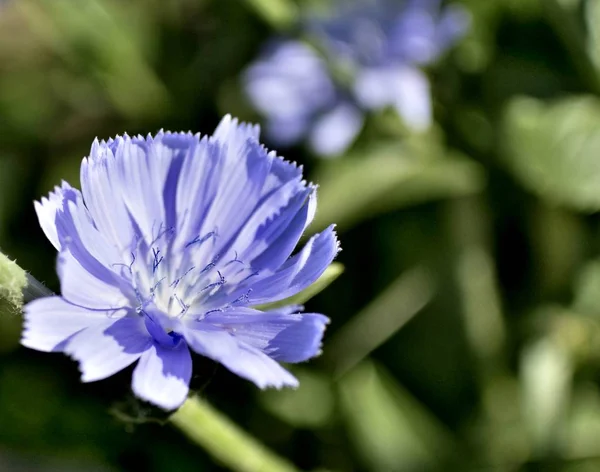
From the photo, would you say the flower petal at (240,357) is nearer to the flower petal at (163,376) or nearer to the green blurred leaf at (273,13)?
the flower petal at (163,376)

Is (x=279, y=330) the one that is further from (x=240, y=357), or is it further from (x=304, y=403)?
(x=304, y=403)

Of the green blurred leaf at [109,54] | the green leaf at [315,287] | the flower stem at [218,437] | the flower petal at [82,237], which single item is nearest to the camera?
the flower petal at [82,237]

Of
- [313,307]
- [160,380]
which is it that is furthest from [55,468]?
[160,380]

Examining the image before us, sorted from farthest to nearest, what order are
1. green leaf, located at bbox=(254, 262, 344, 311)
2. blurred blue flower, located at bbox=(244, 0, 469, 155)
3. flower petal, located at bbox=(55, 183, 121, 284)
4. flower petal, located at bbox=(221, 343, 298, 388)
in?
blurred blue flower, located at bbox=(244, 0, 469, 155)
green leaf, located at bbox=(254, 262, 344, 311)
flower petal, located at bbox=(55, 183, 121, 284)
flower petal, located at bbox=(221, 343, 298, 388)

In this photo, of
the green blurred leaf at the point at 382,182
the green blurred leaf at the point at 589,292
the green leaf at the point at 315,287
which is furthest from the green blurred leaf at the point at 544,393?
the green leaf at the point at 315,287

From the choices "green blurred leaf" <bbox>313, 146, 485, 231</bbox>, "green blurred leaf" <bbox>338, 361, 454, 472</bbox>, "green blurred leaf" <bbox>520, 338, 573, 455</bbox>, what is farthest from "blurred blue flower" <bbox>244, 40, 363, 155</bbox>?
"green blurred leaf" <bbox>520, 338, 573, 455</bbox>

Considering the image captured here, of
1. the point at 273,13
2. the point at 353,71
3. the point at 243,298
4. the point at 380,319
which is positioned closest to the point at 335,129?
the point at 353,71

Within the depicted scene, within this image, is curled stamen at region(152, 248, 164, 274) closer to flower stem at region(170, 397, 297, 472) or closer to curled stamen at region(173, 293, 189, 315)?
curled stamen at region(173, 293, 189, 315)
